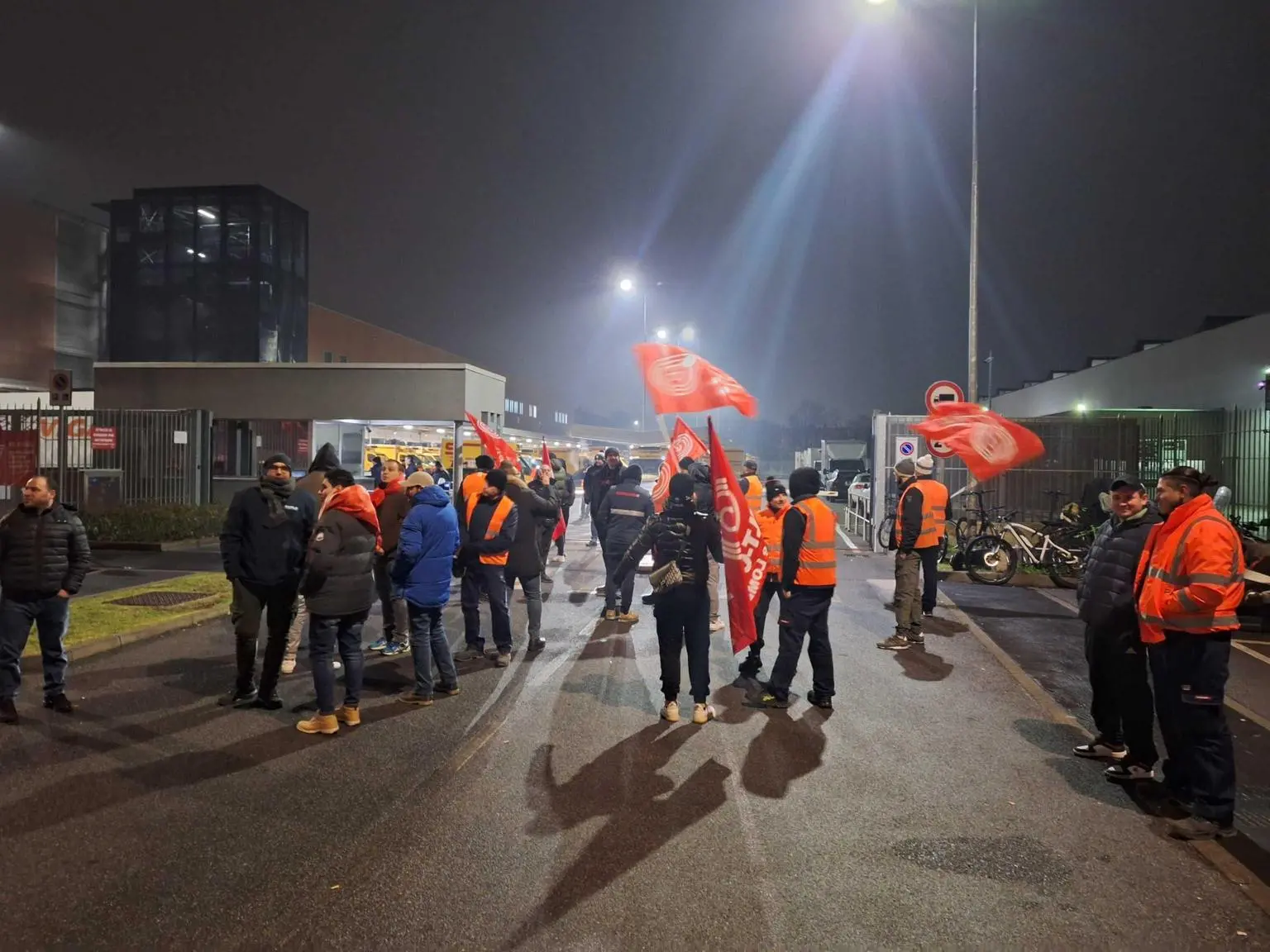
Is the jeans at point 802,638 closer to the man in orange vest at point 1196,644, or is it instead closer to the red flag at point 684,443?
the man in orange vest at point 1196,644

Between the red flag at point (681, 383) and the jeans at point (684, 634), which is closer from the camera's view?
the jeans at point (684, 634)

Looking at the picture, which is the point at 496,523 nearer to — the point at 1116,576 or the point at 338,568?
the point at 338,568

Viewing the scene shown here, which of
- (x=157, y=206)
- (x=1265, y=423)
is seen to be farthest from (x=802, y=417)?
(x=1265, y=423)

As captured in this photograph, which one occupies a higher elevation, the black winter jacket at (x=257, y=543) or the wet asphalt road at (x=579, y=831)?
the black winter jacket at (x=257, y=543)

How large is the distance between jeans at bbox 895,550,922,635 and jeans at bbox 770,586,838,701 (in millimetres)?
2654

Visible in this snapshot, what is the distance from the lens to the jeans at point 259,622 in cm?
646

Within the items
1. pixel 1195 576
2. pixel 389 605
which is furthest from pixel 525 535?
pixel 1195 576

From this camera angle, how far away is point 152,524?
668 inches

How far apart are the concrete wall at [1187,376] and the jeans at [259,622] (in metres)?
22.6

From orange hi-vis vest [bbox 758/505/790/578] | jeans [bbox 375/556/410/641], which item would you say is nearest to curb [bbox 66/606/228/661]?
jeans [bbox 375/556/410/641]

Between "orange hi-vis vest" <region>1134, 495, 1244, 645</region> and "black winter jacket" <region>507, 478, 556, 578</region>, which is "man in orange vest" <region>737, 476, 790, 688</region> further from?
"orange hi-vis vest" <region>1134, 495, 1244, 645</region>

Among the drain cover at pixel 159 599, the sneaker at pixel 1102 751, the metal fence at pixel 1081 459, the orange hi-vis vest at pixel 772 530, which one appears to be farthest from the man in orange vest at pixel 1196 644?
the metal fence at pixel 1081 459

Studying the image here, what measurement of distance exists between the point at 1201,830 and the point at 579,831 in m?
3.32

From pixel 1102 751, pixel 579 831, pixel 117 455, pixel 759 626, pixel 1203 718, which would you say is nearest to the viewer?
pixel 579 831
